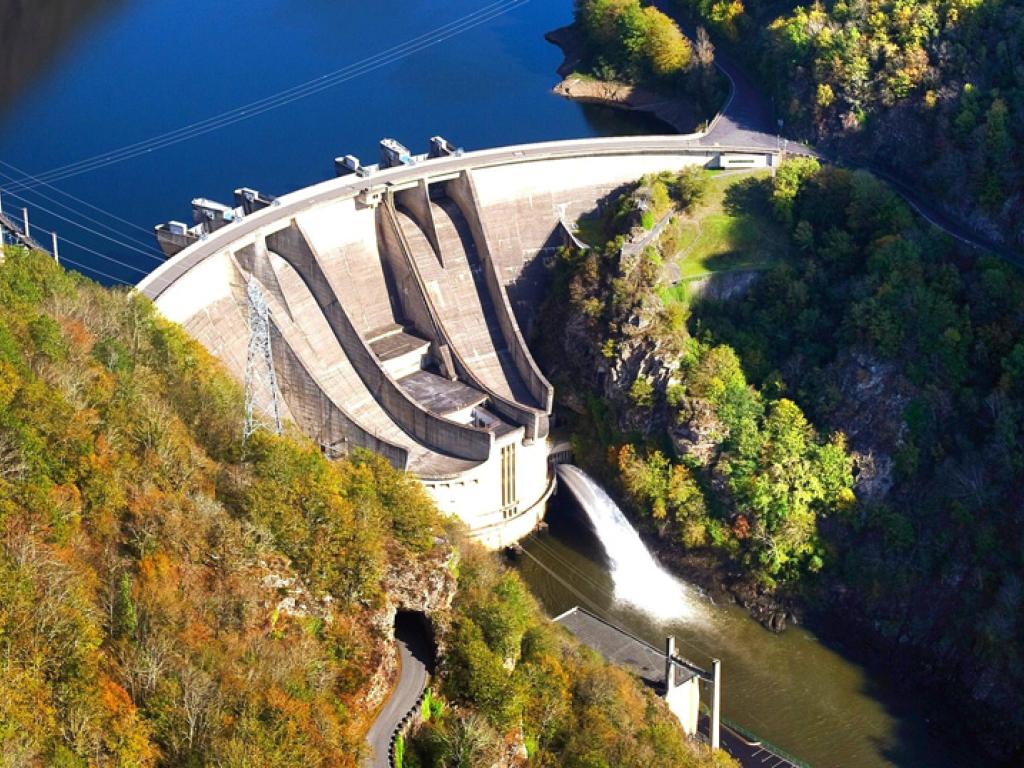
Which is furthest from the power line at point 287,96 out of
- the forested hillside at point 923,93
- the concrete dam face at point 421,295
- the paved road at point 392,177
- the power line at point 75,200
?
the forested hillside at point 923,93

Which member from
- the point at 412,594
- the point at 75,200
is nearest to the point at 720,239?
the point at 412,594

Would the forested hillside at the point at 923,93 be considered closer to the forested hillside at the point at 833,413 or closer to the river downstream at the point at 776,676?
the forested hillside at the point at 833,413

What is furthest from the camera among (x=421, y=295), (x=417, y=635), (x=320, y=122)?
(x=320, y=122)

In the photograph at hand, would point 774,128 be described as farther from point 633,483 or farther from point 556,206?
point 633,483

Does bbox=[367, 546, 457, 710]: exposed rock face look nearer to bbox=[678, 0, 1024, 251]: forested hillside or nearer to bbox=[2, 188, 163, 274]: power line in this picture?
bbox=[2, 188, 163, 274]: power line

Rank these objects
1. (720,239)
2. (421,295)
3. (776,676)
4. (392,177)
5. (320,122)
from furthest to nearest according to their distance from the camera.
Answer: (320,122) → (392,177) → (720,239) → (421,295) → (776,676)

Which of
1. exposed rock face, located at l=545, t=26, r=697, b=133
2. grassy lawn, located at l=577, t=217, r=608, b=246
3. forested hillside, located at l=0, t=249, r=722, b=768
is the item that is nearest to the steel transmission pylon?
forested hillside, located at l=0, t=249, r=722, b=768

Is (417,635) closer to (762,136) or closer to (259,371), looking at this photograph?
(259,371)
